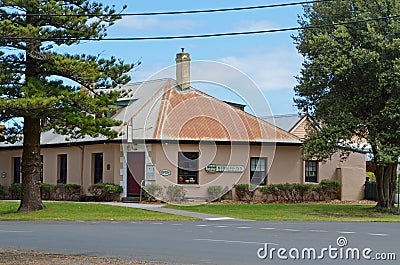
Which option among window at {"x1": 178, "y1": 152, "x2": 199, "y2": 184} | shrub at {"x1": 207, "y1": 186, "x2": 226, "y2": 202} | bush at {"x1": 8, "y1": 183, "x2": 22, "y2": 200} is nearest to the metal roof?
shrub at {"x1": 207, "y1": 186, "x2": 226, "y2": 202}

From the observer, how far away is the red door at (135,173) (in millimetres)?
35031

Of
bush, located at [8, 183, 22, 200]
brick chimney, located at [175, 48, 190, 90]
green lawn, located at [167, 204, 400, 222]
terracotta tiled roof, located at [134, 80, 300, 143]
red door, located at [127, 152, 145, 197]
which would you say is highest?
brick chimney, located at [175, 48, 190, 90]

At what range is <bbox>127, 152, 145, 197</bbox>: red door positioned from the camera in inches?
1379

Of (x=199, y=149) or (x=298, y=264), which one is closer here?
(x=298, y=264)

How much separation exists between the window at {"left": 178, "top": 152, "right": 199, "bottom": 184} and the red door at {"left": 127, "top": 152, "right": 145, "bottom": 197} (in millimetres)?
1996

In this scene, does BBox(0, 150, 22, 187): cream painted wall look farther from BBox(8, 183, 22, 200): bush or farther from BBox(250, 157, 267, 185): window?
BBox(250, 157, 267, 185): window

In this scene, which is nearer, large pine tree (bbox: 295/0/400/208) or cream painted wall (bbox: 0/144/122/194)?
large pine tree (bbox: 295/0/400/208)

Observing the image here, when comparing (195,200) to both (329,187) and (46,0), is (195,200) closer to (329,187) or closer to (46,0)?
(329,187)

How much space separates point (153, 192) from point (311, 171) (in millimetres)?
10245

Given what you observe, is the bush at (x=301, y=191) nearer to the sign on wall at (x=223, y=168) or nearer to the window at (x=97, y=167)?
the sign on wall at (x=223, y=168)

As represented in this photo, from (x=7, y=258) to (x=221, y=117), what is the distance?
24.6 meters

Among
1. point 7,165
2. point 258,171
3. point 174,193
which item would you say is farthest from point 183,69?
point 7,165

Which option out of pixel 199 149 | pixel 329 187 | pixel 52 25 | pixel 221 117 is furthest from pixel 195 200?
pixel 52 25

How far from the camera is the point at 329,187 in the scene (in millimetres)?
38562
